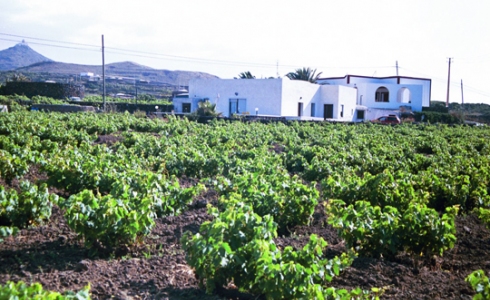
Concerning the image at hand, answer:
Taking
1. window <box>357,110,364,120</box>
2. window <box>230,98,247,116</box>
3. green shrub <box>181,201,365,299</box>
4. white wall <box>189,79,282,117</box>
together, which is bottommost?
green shrub <box>181,201,365,299</box>

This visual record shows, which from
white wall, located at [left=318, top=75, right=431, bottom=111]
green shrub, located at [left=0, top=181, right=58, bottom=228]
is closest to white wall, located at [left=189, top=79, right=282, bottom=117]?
white wall, located at [left=318, top=75, right=431, bottom=111]

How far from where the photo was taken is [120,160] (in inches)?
436

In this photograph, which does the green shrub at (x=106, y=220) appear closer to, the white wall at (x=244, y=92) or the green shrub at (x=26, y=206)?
the green shrub at (x=26, y=206)

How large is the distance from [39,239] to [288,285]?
3820 millimetres

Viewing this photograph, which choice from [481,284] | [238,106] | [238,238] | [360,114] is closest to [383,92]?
[360,114]

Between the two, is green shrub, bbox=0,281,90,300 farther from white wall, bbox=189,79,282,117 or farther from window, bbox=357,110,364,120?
window, bbox=357,110,364,120

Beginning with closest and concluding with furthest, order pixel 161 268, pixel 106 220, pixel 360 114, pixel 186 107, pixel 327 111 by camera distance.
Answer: pixel 161 268 → pixel 106 220 → pixel 186 107 → pixel 327 111 → pixel 360 114

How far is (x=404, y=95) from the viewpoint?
66.7 m

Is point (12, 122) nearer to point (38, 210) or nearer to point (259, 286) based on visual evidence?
point (38, 210)

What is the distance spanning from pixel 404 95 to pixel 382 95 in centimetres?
544

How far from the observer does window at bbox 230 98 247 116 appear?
46594mm

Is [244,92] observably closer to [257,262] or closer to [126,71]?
[257,262]

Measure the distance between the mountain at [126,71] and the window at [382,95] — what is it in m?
68.6

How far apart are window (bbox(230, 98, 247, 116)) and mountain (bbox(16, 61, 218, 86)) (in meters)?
79.8
